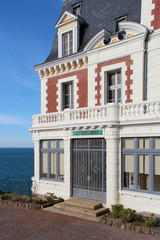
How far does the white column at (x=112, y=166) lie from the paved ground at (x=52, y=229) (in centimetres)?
169

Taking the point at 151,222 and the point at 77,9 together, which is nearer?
the point at 151,222

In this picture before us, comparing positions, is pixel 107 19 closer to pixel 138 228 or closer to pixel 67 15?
pixel 67 15

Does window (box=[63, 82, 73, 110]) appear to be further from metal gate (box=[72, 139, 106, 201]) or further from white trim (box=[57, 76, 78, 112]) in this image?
metal gate (box=[72, 139, 106, 201])

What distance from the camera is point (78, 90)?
13469 millimetres

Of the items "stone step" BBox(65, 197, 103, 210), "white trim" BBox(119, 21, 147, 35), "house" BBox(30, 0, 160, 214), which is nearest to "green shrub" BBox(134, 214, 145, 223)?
"house" BBox(30, 0, 160, 214)

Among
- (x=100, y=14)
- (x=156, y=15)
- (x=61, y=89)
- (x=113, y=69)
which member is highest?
(x=100, y=14)

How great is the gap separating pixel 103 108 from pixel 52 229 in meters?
5.55

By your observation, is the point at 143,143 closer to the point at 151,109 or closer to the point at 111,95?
the point at 151,109

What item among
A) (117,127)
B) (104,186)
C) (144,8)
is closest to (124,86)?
(117,127)

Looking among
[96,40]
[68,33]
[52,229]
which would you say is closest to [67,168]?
[52,229]

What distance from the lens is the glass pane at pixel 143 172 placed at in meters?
9.63

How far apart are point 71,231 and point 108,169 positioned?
3232mm

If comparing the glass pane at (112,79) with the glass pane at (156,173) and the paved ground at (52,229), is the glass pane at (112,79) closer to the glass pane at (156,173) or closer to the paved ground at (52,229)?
the glass pane at (156,173)

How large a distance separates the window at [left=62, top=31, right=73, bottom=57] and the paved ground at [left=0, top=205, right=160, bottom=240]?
965cm
